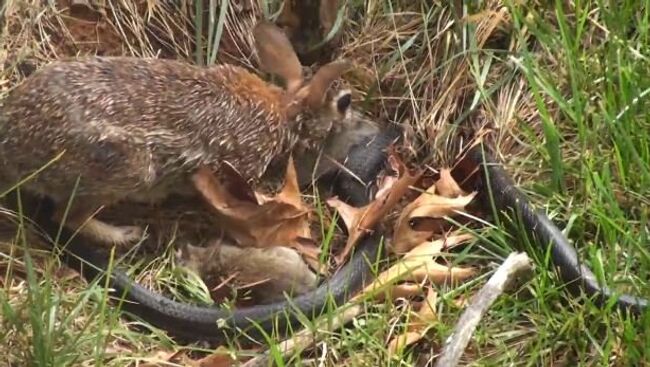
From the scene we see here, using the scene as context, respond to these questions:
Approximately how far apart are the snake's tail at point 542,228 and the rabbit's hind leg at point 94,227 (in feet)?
4.17

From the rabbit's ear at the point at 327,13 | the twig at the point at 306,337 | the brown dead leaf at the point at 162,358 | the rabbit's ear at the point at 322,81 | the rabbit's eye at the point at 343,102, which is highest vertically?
the rabbit's ear at the point at 327,13

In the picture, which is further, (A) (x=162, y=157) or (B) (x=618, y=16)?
(B) (x=618, y=16)

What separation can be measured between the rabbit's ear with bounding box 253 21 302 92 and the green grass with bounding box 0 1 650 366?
0.29m

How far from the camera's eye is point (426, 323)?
3.81 m

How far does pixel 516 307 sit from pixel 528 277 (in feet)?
0.35

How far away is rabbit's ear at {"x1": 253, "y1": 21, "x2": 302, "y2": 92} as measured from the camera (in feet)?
14.3

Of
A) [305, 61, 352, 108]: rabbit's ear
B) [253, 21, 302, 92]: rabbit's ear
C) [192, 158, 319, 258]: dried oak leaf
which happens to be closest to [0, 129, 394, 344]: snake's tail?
[192, 158, 319, 258]: dried oak leaf

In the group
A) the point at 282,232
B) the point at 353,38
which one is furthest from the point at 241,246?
the point at 353,38

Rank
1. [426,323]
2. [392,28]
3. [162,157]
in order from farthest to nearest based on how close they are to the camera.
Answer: [392,28]
[162,157]
[426,323]

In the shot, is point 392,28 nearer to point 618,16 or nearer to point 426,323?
point 618,16

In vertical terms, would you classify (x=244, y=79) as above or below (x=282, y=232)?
above

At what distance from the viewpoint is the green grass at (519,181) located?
3652 mm

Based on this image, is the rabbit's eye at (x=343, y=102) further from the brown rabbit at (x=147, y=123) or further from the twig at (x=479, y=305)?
the twig at (x=479, y=305)

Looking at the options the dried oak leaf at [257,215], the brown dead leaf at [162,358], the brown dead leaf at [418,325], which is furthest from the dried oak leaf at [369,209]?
the brown dead leaf at [162,358]
